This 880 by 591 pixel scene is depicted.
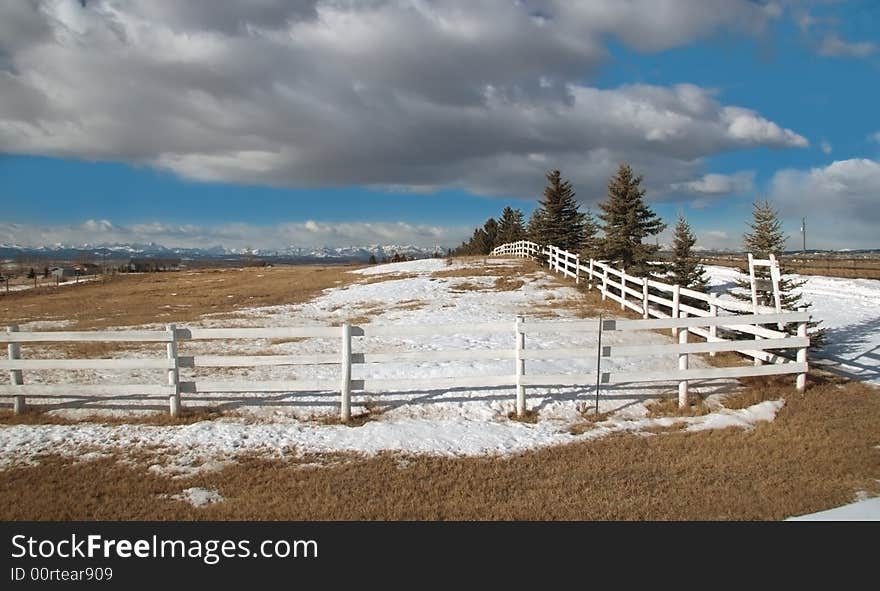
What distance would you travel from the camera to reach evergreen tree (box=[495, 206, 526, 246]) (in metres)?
63.2

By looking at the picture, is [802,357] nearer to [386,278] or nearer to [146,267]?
[386,278]

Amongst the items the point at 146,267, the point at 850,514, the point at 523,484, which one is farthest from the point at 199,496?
the point at 146,267

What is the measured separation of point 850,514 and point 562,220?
34069mm

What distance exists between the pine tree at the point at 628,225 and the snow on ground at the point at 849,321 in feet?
21.7

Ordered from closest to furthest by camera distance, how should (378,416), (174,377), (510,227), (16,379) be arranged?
(174,377), (378,416), (16,379), (510,227)

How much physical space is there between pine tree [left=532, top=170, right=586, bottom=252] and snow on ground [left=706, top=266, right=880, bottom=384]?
9782 mm

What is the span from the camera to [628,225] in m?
24.1

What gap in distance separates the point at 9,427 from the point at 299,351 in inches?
254

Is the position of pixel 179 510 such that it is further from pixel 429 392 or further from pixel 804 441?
pixel 804 441

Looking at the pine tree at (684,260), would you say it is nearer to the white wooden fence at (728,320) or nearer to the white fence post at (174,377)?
the white wooden fence at (728,320)

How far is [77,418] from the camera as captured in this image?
26.8ft

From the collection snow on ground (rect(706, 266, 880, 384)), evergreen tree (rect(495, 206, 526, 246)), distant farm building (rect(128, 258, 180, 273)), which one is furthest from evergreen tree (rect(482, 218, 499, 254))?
distant farm building (rect(128, 258, 180, 273))

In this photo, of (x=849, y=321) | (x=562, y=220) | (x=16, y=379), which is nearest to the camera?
(x=16, y=379)
